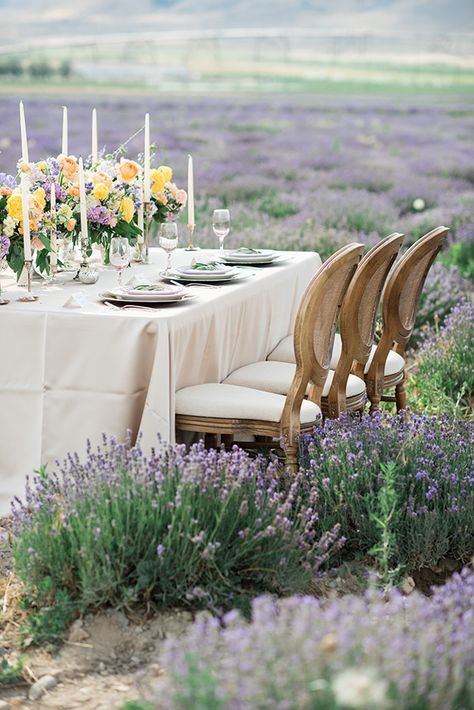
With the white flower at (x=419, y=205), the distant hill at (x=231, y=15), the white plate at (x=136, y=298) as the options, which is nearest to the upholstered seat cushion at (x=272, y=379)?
the white plate at (x=136, y=298)

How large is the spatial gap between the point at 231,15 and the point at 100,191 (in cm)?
3944

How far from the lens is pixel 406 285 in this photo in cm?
417

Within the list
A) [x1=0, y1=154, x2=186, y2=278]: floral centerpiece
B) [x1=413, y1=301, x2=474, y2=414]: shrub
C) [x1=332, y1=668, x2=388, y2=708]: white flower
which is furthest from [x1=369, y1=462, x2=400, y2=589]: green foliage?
[x1=413, y1=301, x2=474, y2=414]: shrub

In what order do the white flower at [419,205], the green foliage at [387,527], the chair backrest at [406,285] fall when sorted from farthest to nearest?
the white flower at [419,205]
the chair backrest at [406,285]
the green foliage at [387,527]

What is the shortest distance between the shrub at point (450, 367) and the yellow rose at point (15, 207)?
2137 mm

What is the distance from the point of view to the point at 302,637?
1.74m

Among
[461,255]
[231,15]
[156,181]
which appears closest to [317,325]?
[156,181]

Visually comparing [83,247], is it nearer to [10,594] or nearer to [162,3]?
[10,594]

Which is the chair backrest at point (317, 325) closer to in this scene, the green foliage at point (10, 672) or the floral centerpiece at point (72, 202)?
the floral centerpiece at point (72, 202)

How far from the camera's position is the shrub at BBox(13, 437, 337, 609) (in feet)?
8.43

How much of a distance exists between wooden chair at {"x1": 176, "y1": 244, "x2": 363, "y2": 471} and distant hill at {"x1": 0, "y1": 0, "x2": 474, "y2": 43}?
3390 centimetres

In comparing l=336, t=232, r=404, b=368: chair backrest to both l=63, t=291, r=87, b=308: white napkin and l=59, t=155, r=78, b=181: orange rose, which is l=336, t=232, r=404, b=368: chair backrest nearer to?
l=63, t=291, r=87, b=308: white napkin

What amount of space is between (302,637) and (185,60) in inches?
1275

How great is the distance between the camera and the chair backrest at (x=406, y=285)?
4066mm
